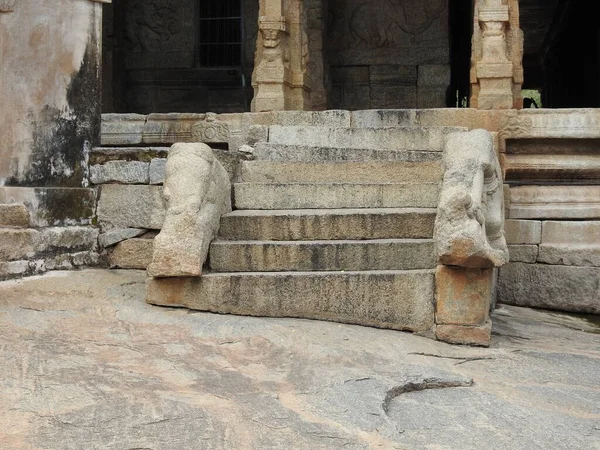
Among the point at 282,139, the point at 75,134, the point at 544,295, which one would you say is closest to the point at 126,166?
the point at 75,134

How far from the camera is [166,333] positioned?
175 inches

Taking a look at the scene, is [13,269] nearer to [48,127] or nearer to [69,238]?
[69,238]

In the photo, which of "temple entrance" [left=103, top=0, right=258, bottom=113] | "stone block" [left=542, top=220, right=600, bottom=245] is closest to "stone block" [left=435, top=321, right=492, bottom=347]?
"stone block" [left=542, top=220, right=600, bottom=245]

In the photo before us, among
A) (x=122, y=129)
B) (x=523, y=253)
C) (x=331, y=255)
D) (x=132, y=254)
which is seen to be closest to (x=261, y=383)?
(x=331, y=255)

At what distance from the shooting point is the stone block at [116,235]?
6254 millimetres

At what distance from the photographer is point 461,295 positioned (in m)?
4.74

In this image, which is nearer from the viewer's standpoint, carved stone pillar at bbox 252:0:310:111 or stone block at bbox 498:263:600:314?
stone block at bbox 498:263:600:314

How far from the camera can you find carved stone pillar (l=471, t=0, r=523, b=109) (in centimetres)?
789

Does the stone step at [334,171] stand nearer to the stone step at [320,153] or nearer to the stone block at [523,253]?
the stone step at [320,153]

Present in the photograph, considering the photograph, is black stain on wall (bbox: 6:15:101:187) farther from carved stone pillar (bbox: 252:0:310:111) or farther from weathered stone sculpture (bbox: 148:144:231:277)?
carved stone pillar (bbox: 252:0:310:111)

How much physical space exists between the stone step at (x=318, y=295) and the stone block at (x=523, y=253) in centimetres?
219

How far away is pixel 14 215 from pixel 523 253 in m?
3.99

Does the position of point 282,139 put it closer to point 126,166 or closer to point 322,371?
point 126,166

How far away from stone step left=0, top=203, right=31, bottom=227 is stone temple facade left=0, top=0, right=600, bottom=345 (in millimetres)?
15
